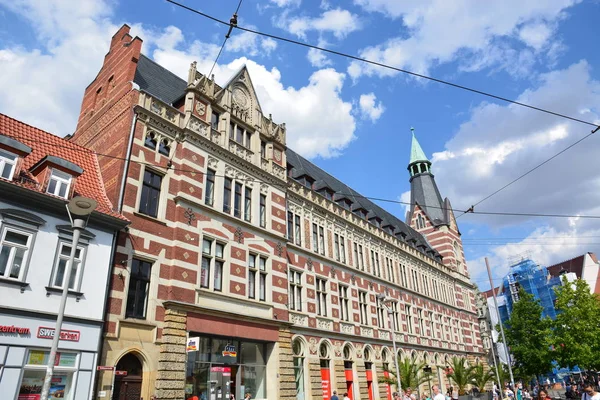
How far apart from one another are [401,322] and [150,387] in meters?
23.4

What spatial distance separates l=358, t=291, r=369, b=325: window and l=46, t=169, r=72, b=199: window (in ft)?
66.8

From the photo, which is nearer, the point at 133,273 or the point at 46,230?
the point at 46,230

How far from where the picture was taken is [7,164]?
13758 millimetres

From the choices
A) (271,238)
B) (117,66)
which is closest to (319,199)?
(271,238)

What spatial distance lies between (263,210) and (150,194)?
22.7 ft

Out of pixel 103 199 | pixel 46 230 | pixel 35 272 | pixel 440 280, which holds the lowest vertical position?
Result: pixel 35 272

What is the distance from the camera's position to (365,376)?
27.3 m

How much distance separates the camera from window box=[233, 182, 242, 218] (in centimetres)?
2152

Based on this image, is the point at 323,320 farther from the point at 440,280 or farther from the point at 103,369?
the point at 440,280

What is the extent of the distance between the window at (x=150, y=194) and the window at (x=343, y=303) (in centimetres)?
1458

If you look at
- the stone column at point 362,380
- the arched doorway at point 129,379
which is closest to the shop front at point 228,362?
the arched doorway at point 129,379

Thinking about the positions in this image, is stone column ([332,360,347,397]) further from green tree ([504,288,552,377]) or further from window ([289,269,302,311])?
green tree ([504,288,552,377])

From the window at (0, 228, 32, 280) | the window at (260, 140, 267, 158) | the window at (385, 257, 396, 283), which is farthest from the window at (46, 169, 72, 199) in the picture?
the window at (385, 257, 396, 283)

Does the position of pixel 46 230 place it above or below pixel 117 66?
below
